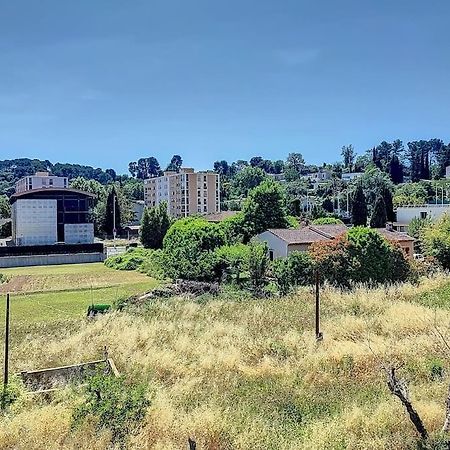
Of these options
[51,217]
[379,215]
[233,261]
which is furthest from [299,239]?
[51,217]

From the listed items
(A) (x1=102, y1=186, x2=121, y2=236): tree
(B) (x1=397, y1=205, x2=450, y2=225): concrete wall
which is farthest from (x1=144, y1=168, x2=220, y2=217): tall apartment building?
(B) (x1=397, y1=205, x2=450, y2=225): concrete wall

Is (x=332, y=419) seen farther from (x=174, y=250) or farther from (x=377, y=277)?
(x=174, y=250)

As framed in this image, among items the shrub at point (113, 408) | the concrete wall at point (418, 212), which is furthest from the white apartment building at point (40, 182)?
the shrub at point (113, 408)

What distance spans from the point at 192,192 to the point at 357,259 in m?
56.6

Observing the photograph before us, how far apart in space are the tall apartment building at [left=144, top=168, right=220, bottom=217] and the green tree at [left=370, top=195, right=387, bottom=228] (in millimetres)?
33233

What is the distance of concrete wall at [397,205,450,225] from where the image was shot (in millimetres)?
45938

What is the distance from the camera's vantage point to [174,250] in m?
28.2

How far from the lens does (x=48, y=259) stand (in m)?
41.5

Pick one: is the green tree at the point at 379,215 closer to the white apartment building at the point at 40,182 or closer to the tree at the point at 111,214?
the tree at the point at 111,214

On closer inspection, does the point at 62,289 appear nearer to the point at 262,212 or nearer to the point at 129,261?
the point at 129,261

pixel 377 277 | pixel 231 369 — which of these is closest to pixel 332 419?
pixel 231 369

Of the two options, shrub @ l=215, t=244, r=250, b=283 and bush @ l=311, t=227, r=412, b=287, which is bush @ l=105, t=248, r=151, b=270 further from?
bush @ l=311, t=227, r=412, b=287

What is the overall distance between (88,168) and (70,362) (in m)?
196

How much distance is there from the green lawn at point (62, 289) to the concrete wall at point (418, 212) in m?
28.8
